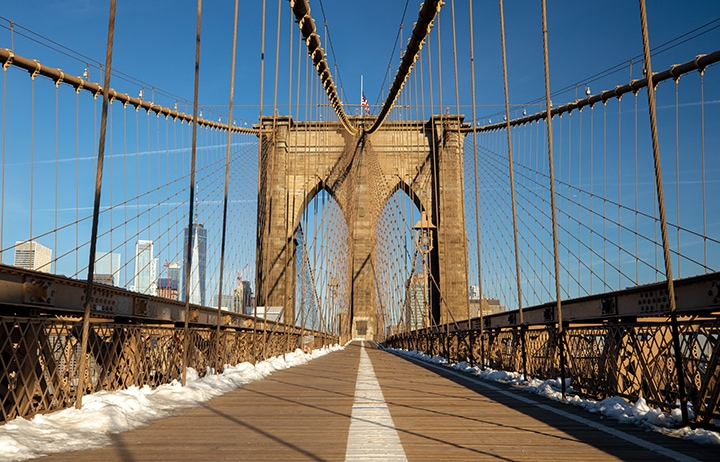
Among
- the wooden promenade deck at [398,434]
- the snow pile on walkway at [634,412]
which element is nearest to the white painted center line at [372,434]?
the wooden promenade deck at [398,434]

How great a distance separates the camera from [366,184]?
4950 centimetres

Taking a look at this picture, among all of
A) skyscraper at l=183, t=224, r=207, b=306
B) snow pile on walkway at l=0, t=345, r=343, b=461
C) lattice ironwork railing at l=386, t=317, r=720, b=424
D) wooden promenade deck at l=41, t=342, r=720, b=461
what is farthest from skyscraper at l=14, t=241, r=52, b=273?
lattice ironwork railing at l=386, t=317, r=720, b=424

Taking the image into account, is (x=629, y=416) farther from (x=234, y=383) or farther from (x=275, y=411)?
(x=234, y=383)

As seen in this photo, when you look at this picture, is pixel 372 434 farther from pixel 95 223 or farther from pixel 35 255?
pixel 35 255

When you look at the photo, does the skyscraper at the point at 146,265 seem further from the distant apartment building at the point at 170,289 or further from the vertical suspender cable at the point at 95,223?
the vertical suspender cable at the point at 95,223

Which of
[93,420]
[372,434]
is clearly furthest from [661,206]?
[93,420]

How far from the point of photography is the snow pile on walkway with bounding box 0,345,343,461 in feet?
13.8

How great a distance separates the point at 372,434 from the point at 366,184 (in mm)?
44894

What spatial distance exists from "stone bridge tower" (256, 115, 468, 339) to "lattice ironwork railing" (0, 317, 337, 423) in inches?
1336

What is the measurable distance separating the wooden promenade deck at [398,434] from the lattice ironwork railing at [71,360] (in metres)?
0.95

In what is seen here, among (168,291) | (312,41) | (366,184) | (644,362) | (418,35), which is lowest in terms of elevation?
(644,362)

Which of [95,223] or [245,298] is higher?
[245,298]

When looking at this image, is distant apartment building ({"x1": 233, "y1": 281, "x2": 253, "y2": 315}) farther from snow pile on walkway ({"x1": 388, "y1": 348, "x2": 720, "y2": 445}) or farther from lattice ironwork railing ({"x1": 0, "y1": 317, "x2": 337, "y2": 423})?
snow pile on walkway ({"x1": 388, "y1": 348, "x2": 720, "y2": 445})

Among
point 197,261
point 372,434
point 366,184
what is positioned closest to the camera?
point 372,434
